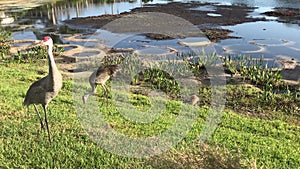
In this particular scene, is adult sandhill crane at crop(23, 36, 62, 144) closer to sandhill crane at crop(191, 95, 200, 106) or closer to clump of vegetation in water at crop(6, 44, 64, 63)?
sandhill crane at crop(191, 95, 200, 106)

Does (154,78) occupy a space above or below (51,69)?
below

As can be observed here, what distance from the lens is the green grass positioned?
4.75 metres

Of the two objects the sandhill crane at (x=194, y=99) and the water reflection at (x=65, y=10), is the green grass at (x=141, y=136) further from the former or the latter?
the water reflection at (x=65, y=10)

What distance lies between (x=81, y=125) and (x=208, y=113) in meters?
2.93

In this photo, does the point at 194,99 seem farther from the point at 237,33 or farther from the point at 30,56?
the point at 237,33

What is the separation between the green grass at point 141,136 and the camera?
4750mm

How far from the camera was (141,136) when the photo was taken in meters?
6.00

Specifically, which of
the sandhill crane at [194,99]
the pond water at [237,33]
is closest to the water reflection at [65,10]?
the pond water at [237,33]

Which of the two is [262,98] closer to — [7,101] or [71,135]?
[71,135]

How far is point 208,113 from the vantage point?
7672 mm

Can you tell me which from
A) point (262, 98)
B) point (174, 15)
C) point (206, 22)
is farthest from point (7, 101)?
point (174, 15)

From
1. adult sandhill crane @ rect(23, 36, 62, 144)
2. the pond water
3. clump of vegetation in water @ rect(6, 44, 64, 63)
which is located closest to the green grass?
adult sandhill crane @ rect(23, 36, 62, 144)

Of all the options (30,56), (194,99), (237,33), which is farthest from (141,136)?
(237,33)

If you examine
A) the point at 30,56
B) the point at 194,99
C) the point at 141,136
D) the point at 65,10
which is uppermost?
the point at 65,10
